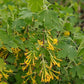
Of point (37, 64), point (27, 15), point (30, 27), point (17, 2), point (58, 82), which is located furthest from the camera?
point (17, 2)

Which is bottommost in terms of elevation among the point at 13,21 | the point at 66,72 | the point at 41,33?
the point at 66,72

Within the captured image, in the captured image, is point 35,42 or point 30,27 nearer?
point 35,42

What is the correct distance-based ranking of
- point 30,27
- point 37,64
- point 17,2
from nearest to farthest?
point 37,64 → point 30,27 → point 17,2

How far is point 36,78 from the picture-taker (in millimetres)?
1651

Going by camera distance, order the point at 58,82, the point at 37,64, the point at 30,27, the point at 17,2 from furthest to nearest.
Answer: the point at 17,2 → the point at 58,82 → the point at 30,27 → the point at 37,64

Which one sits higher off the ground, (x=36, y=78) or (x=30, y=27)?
(x=30, y=27)

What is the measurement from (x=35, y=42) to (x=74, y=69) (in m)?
0.57

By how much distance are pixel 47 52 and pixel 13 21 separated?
453 millimetres

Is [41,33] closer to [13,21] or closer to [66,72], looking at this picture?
[13,21]

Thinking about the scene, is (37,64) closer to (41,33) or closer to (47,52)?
(47,52)

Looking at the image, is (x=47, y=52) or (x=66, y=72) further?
(x=66, y=72)

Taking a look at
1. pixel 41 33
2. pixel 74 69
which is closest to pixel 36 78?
pixel 74 69

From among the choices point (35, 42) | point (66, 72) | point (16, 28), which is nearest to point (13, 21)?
point (16, 28)

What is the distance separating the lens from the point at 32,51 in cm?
134
